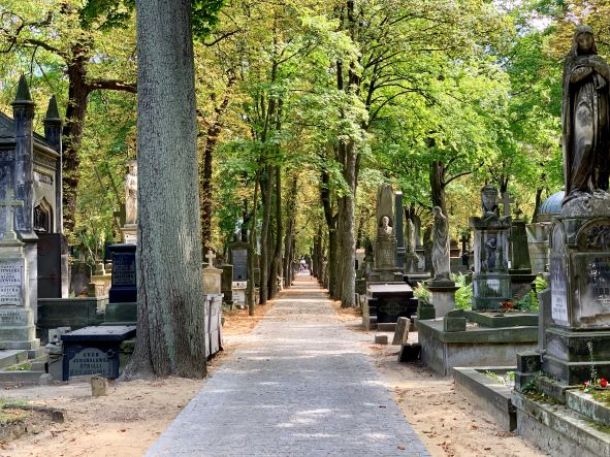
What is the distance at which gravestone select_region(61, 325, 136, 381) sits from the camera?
11.5 metres

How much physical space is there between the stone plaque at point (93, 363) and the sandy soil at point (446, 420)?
4323 mm

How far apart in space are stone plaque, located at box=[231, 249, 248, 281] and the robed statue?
15.0m

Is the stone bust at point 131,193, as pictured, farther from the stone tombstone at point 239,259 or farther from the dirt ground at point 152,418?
the stone tombstone at point 239,259

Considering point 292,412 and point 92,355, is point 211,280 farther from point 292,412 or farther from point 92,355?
point 292,412

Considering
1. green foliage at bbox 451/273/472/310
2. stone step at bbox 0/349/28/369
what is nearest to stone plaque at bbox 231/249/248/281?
green foliage at bbox 451/273/472/310

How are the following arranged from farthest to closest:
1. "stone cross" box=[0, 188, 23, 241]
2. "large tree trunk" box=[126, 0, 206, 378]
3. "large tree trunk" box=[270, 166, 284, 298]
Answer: "large tree trunk" box=[270, 166, 284, 298]
"stone cross" box=[0, 188, 23, 241]
"large tree trunk" box=[126, 0, 206, 378]

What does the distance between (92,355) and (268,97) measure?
14298 millimetres

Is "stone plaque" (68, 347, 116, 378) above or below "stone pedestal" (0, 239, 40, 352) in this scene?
below

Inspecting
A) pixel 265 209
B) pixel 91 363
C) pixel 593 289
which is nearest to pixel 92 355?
pixel 91 363

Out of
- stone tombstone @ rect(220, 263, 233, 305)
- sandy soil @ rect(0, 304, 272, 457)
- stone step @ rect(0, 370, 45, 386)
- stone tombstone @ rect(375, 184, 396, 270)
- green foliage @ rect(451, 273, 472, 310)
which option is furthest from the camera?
stone tombstone @ rect(220, 263, 233, 305)

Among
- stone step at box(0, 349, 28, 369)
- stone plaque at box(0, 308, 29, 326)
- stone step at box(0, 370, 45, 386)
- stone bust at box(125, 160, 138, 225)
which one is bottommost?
stone step at box(0, 370, 45, 386)

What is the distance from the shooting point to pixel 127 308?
44.9 ft

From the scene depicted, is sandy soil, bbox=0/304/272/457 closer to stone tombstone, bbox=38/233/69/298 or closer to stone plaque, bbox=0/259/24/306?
stone plaque, bbox=0/259/24/306

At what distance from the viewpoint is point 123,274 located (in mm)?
14078
